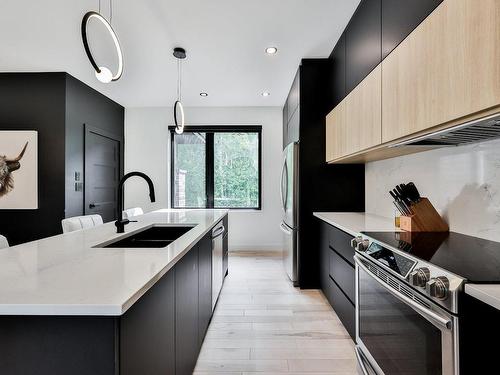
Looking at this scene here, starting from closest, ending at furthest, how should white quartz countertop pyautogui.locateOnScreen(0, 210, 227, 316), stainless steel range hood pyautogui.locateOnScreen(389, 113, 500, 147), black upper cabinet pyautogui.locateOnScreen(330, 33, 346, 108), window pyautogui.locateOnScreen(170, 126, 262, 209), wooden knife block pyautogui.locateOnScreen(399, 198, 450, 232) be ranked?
white quartz countertop pyautogui.locateOnScreen(0, 210, 227, 316) → stainless steel range hood pyautogui.locateOnScreen(389, 113, 500, 147) → wooden knife block pyautogui.locateOnScreen(399, 198, 450, 232) → black upper cabinet pyautogui.locateOnScreen(330, 33, 346, 108) → window pyautogui.locateOnScreen(170, 126, 262, 209)

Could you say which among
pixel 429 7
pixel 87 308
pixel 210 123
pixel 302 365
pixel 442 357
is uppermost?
pixel 210 123

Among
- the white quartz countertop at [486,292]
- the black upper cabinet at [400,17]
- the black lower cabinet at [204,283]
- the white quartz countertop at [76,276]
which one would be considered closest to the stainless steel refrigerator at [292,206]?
the black lower cabinet at [204,283]

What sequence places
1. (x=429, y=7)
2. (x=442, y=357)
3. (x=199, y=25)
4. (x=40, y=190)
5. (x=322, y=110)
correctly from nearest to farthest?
1. (x=442, y=357)
2. (x=429, y=7)
3. (x=199, y=25)
4. (x=322, y=110)
5. (x=40, y=190)

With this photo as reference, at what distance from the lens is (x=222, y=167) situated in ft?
17.5

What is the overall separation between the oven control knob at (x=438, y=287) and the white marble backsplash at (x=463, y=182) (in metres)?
0.76

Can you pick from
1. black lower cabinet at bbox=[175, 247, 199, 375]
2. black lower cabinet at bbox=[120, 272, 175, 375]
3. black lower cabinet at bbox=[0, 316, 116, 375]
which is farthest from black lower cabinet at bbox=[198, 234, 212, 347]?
black lower cabinet at bbox=[0, 316, 116, 375]

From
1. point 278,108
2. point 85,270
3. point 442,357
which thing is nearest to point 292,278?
point 442,357

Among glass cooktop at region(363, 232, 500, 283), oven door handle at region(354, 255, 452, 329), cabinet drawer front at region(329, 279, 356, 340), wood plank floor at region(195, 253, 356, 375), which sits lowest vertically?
wood plank floor at region(195, 253, 356, 375)

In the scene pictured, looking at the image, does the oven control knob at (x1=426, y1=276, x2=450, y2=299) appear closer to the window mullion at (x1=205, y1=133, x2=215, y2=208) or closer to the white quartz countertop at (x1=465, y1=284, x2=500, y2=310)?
the white quartz countertop at (x1=465, y1=284, x2=500, y2=310)

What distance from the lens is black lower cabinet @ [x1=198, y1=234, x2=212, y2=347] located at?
1901 mm

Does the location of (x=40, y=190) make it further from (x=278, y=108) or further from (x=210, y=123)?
(x=278, y=108)

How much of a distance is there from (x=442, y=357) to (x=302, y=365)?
1.14 meters

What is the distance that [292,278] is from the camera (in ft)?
10.9

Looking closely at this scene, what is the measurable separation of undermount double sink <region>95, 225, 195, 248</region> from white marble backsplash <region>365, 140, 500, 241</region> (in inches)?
69.3
